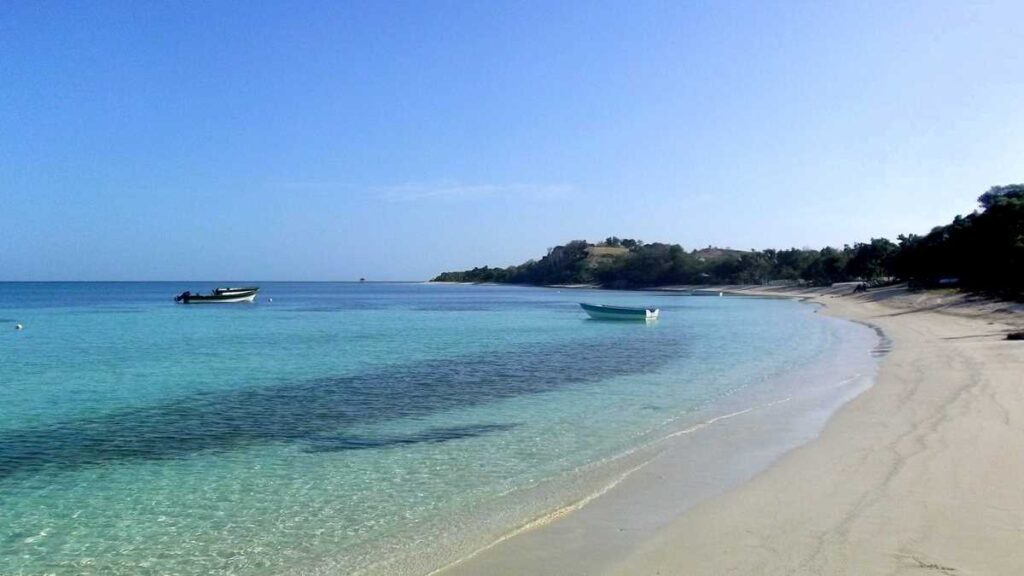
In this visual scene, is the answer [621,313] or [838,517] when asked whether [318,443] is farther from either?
[621,313]

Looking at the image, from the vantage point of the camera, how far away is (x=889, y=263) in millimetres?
82562

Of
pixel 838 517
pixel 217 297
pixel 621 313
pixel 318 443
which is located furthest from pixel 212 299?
pixel 838 517

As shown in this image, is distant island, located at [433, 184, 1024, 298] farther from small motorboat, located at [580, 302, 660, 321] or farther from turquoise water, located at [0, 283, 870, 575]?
turquoise water, located at [0, 283, 870, 575]

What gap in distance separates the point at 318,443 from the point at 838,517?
7.71 meters

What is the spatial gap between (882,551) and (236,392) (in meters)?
15.0

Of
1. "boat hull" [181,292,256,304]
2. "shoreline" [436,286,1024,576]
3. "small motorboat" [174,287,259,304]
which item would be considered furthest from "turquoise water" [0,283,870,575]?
"small motorboat" [174,287,259,304]

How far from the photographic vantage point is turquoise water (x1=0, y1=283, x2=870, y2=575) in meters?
7.16

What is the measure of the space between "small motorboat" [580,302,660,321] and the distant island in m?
20.5

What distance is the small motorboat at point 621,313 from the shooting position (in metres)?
46.5

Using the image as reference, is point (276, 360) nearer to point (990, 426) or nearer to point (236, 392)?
point (236, 392)

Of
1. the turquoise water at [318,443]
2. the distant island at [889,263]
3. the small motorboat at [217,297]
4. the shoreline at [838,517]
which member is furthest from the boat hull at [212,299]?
the shoreline at [838,517]

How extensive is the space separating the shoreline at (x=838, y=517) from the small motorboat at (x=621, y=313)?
33.6m

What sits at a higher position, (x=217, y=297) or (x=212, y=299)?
(x=217, y=297)

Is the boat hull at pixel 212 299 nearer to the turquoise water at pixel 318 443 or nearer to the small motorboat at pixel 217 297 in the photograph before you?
the small motorboat at pixel 217 297
